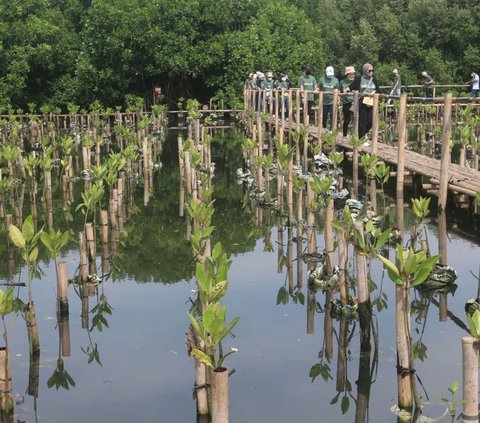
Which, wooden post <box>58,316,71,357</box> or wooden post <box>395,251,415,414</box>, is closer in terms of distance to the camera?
wooden post <box>395,251,415,414</box>

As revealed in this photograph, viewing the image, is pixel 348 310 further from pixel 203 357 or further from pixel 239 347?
pixel 203 357

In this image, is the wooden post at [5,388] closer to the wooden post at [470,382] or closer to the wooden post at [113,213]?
the wooden post at [470,382]

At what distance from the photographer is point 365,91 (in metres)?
15.6

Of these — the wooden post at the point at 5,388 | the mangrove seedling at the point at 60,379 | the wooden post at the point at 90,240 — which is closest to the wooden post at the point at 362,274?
the mangrove seedling at the point at 60,379

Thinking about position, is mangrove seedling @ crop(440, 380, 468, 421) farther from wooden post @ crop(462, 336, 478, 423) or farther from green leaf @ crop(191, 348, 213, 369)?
green leaf @ crop(191, 348, 213, 369)

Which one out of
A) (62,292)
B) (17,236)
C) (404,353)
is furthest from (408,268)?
(62,292)

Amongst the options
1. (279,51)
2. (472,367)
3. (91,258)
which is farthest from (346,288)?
(279,51)

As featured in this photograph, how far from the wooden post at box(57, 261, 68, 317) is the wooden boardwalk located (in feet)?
19.8

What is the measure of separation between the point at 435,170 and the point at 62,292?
749cm

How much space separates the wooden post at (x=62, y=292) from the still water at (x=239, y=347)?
0.13 meters

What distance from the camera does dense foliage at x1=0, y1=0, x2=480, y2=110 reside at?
33.3 meters

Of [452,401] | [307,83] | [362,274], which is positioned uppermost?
[307,83]

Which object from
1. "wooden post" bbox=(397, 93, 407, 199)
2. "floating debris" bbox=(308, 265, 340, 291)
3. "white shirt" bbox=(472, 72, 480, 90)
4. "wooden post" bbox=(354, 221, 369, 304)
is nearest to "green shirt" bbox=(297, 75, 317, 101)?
"wooden post" bbox=(397, 93, 407, 199)

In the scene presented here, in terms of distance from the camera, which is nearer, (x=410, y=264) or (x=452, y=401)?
(x=452, y=401)
